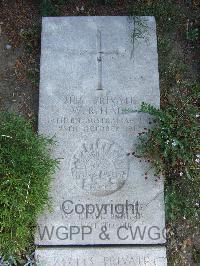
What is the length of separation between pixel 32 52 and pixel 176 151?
6.67 ft

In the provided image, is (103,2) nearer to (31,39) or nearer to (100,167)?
(31,39)

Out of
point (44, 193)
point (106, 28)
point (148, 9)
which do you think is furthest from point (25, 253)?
point (148, 9)

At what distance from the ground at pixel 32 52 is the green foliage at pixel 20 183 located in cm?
64

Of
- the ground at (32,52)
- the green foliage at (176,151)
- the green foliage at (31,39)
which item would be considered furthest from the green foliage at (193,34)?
the green foliage at (31,39)

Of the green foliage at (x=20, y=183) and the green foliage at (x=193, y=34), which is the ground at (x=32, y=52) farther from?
the green foliage at (x=20, y=183)

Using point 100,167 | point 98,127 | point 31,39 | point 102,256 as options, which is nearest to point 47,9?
point 31,39

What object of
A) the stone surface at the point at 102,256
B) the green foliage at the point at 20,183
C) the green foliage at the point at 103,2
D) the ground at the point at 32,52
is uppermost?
the green foliage at the point at 103,2

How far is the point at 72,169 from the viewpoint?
5.58m

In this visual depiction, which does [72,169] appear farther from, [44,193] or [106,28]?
[106,28]

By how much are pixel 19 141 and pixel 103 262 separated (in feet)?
4.74

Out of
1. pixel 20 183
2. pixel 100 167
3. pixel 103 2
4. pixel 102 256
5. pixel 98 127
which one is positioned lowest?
pixel 102 256

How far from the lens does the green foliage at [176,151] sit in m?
5.50

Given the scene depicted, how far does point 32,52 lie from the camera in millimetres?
6223

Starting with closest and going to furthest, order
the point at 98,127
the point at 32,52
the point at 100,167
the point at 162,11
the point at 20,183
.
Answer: the point at 20,183 → the point at 100,167 → the point at 98,127 → the point at 32,52 → the point at 162,11
